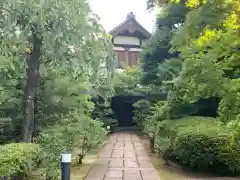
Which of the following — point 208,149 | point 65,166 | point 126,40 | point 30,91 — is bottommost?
point 208,149

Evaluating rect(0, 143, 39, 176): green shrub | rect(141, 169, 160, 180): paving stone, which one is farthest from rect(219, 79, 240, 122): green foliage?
rect(0, 143, 39, 176): green shrub

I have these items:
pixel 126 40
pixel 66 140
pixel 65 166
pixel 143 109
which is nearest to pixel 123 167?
pixel 66 140

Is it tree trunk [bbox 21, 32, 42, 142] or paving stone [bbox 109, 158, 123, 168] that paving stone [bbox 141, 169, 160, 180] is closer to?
paving stone [bbox 109, 158, 123, 168]

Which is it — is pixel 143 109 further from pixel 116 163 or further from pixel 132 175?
pixel 132 175

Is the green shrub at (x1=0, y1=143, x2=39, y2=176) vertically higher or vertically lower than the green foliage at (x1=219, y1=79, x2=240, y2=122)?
lower

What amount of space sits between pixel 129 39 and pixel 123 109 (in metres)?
5.12

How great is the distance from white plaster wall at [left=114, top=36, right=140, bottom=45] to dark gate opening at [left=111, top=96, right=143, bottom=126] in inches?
165

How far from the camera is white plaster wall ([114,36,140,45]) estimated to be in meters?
23.4

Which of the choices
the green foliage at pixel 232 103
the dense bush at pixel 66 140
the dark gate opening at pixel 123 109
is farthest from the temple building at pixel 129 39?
the green foliage at pixel 232 103

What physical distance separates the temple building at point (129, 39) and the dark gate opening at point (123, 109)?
284cm

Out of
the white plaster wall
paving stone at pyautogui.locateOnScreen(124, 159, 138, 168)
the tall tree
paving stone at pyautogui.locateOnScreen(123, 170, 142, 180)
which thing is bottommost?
paving stone at pyautogui.locateOnScreen(124, 159, 138, 168)

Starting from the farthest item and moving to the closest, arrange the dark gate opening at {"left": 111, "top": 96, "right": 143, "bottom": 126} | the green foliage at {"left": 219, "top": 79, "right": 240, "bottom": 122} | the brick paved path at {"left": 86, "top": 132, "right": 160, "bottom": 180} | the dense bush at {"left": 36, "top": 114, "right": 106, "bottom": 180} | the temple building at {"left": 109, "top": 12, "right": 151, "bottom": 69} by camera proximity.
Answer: the temple building at {"left": 109, "top": 12, "right": 151, "bottom": 69}
the dark gate opening at {"left": 111, "top": 96, "right": 143, "bottom": 126}
the brick paved path at {"left": 86, "top": 132, "right": 160, "bottom": 180}
the dense bush at {"left": 36, "top": 114, "right": 106, "bottom": 180}
the green foliage at {"left": 219, "top": 79, "right": 240, "bottom": 122}

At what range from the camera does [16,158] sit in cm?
459

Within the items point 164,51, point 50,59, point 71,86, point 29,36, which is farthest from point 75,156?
point 164,51
